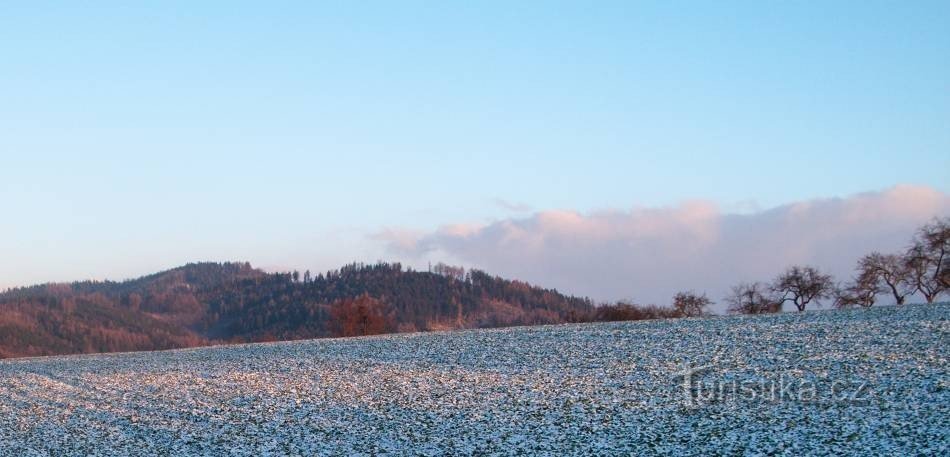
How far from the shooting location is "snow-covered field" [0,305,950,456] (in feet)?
77.3

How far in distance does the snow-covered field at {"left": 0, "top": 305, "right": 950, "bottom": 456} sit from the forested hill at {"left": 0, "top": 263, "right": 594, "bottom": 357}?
94802mm

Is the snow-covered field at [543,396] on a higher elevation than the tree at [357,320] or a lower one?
lower

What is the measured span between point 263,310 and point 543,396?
488ft

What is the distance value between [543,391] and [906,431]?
11579 mm

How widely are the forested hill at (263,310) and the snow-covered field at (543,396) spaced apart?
94.8 m

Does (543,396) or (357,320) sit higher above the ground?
(357,320)

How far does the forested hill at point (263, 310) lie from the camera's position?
485ft

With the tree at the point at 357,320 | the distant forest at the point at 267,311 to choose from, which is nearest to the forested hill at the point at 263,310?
the distant forest at the point at 267,311

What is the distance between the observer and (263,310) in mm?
171125

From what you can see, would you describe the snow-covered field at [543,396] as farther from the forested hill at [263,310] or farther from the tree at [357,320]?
the forested hill at [263,310]

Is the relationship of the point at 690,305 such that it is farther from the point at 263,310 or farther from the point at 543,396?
the point at 263,310

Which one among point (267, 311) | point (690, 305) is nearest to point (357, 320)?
point (690, 305)

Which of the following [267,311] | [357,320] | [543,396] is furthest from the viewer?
[267,311]

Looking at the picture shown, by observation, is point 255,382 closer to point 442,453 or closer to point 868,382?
point 442,453
